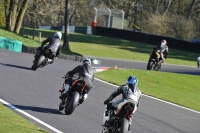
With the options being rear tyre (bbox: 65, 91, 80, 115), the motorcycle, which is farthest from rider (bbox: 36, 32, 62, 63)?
rear tyre (bbox: 65, 91, 80, 115)

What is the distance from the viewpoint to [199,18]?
76.8 metres

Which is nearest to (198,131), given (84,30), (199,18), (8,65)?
(8,65)

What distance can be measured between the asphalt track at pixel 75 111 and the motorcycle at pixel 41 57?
0.25 m

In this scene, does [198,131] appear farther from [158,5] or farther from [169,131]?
[158,5]

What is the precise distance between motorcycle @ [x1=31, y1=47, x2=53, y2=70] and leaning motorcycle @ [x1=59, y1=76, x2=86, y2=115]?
640cm

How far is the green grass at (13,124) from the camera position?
32.3 ft

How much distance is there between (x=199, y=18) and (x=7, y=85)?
63.4m

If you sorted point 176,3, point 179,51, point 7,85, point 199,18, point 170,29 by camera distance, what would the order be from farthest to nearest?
point 176,3, point 199,18, point 170,29, point 179,51, point 7,85

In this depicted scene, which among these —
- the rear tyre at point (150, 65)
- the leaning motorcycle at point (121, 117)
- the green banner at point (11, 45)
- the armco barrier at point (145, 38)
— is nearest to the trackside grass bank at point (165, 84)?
the rear tyre at point (150, 65)

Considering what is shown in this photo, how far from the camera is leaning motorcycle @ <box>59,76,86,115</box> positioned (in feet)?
42.2

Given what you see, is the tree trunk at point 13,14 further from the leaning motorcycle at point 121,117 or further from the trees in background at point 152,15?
the leaning motorcycle at point 121,117

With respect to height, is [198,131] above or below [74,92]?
below

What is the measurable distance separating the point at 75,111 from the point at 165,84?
1115 centimetres

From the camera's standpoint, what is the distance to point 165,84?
2442 cm
